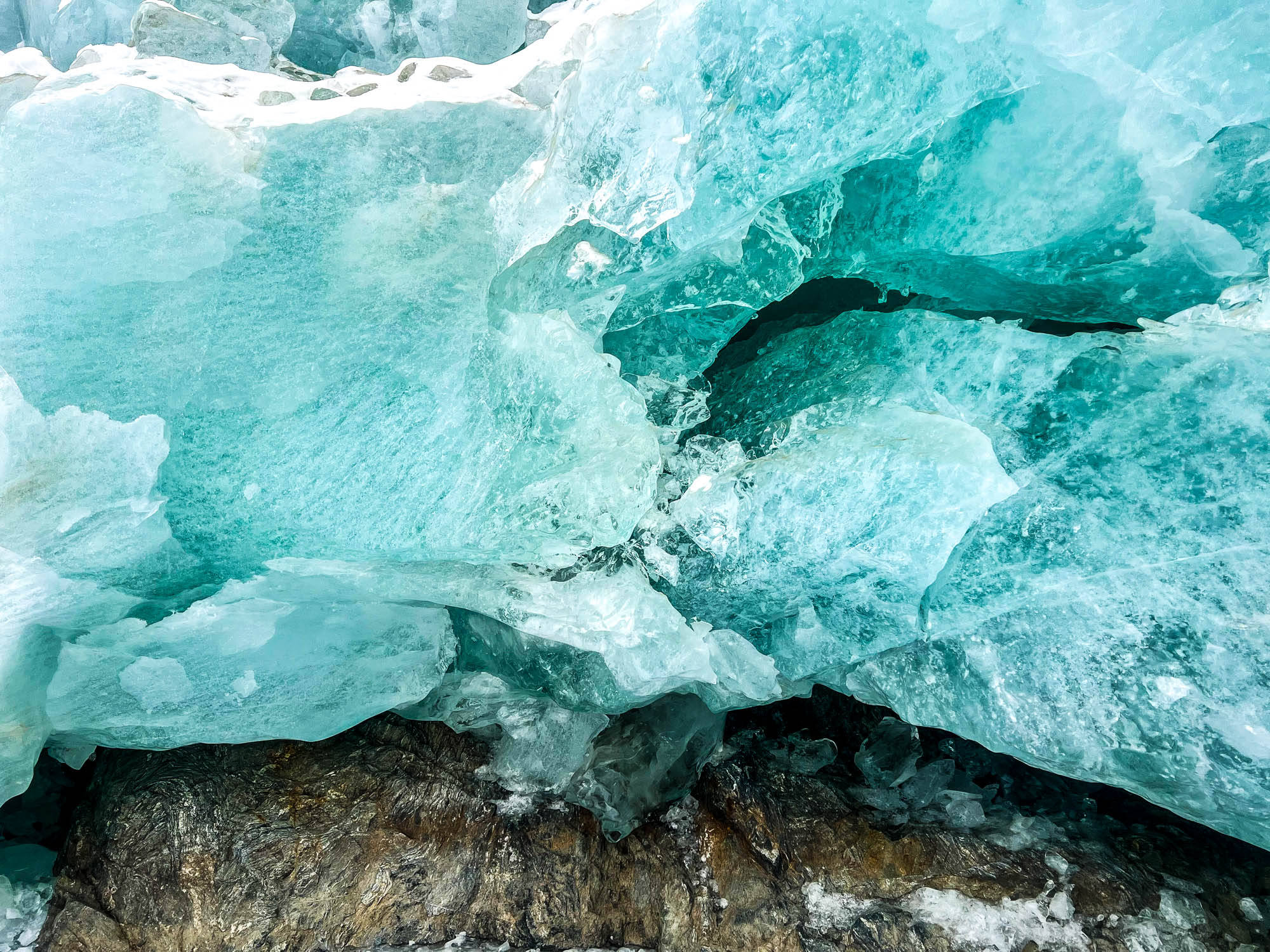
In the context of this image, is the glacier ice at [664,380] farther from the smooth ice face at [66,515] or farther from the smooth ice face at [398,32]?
the smooth ice face at [398,32]

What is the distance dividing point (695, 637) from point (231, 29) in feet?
5.65

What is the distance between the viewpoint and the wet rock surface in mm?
1544

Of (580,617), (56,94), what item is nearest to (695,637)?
(580,617)

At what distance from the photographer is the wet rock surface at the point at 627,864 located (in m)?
1.54

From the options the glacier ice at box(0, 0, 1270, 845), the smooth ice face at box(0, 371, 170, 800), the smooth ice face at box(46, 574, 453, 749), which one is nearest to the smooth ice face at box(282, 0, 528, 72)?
the glacier ice at box(0, 0, 1270, 845)

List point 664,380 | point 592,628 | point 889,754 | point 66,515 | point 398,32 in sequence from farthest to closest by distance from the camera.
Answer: point 398,32
point 889,754
point 664,380
point 592,628
point 66,515

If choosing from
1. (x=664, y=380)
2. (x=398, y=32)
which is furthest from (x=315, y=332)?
(x=398, y=32)

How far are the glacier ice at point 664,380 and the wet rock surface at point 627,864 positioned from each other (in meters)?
0.25

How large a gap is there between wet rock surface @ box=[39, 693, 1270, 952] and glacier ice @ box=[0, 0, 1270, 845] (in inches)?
9.9

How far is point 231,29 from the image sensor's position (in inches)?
74.8

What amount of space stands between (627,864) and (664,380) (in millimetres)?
1026

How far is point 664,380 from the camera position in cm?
166

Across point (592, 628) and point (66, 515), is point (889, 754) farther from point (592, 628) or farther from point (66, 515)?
point (66, 515)

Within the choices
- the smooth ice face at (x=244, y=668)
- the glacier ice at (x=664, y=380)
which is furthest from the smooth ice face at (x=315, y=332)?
the smooth ice face at (x=244, y=668)
